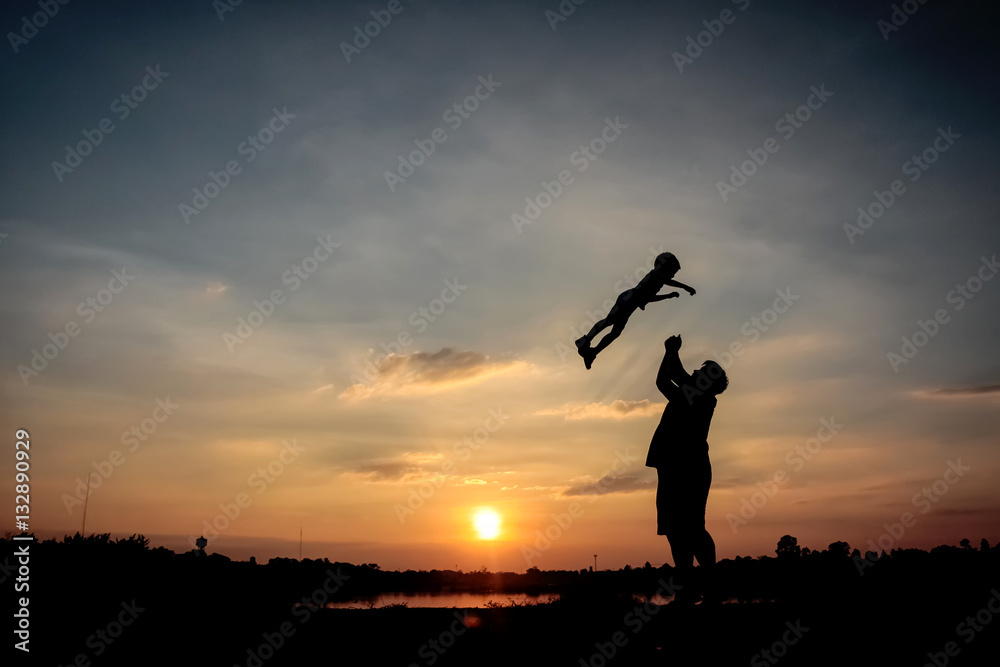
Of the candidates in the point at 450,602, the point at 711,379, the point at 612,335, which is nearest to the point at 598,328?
the point at 612,335

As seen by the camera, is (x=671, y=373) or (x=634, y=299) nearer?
(x=671, y=373)

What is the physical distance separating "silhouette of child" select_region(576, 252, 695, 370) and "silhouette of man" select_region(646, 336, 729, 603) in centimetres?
115

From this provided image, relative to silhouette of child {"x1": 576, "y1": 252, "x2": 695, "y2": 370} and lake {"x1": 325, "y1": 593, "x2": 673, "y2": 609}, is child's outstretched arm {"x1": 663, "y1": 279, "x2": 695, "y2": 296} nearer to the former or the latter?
silhouette of child {"x1": 576, "y1": 252, "x2": 695, "y2": 370}

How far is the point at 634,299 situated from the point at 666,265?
2.89 ft

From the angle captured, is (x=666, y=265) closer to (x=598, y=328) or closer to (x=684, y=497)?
(x=598, y=328)

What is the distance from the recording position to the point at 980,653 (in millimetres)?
8109

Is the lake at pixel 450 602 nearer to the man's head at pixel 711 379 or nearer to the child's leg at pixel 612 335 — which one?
the man's head at pixel 711 379

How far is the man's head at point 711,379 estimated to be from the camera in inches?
437

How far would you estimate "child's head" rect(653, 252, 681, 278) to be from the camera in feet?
38.9

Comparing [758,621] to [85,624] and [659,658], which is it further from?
[85,624]

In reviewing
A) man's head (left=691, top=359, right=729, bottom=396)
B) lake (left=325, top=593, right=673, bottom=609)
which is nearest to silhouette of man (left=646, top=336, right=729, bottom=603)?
man's head (left=691, top=359, right=729, bottom=396)

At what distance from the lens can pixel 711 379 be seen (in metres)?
11.1

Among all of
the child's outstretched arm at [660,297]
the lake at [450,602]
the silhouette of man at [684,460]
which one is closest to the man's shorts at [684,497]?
the silhouette of man at [684,460]

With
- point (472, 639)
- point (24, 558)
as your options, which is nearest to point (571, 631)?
point (472, 639)
